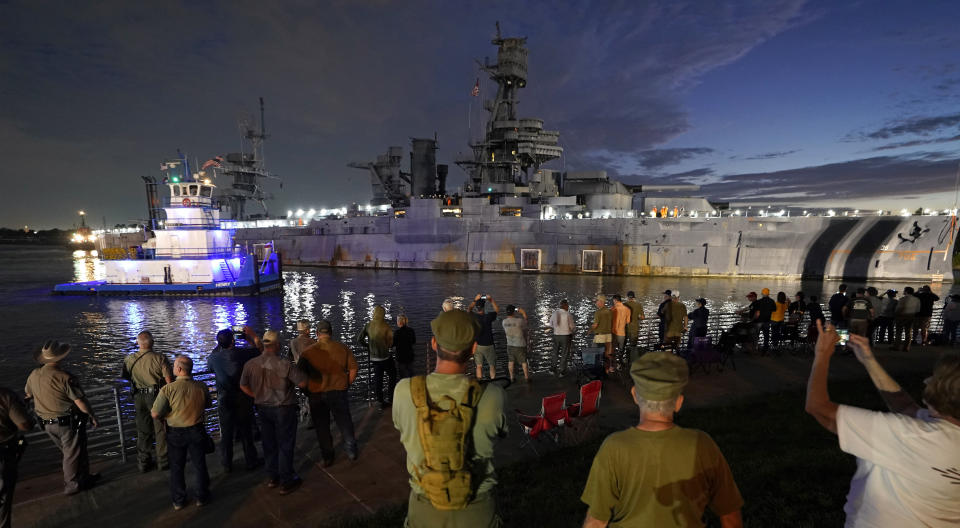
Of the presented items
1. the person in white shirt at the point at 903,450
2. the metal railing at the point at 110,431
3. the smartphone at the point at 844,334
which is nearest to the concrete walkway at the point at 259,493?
the metal railing at the point at 110,431

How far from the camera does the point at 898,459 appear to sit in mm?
2092

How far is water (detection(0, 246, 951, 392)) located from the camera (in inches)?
653

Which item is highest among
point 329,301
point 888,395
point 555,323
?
point 888,395

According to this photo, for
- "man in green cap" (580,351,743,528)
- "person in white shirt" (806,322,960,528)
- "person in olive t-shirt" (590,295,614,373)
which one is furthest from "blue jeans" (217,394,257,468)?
"person in olive t-shirt" (590,295,614,373)

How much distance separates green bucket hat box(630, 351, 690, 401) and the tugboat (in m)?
33.7

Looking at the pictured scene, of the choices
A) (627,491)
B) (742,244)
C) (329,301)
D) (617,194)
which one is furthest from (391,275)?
(627,491)

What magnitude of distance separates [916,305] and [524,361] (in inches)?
426

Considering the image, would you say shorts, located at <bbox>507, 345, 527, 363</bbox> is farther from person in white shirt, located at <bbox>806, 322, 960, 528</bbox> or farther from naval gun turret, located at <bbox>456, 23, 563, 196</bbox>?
naval gun turret, located at <bbox>456, 23, 563, 196</bbox>

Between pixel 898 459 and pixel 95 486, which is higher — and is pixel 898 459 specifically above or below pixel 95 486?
above

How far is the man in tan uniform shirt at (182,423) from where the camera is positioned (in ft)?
16.3

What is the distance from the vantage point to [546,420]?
6195 millimetres

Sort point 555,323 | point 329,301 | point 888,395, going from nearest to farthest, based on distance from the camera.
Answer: point 888,395
point 555,323
point 329,301

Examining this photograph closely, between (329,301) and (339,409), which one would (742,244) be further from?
(339,409)

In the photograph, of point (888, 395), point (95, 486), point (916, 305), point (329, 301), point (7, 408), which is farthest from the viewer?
point (329, 301)
